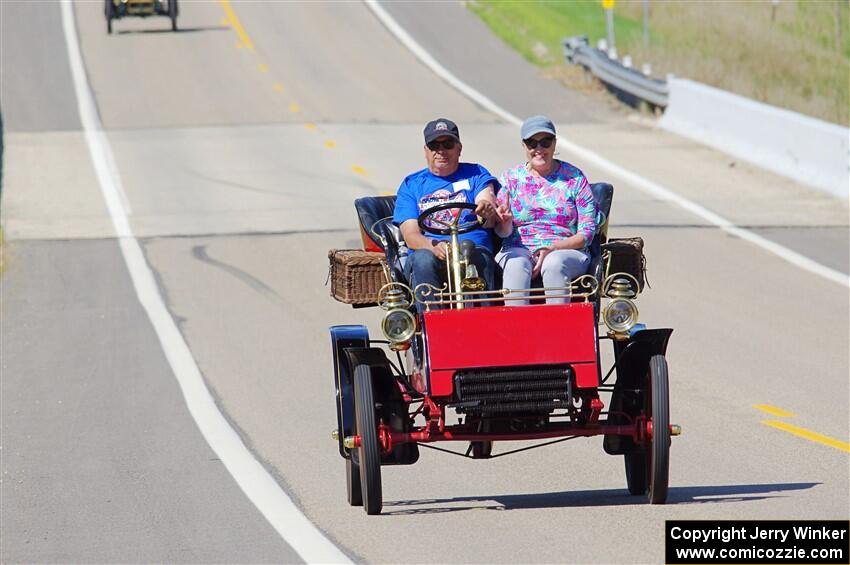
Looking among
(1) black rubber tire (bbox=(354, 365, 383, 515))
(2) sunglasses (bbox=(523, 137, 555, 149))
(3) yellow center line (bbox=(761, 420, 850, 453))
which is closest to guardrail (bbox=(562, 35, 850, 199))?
(3) yellow center line (bbox=(761, 420, 850, 453))

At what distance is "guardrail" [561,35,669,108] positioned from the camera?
33.2 meters

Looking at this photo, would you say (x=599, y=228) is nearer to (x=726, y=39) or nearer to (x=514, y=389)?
(x=514, y=389)

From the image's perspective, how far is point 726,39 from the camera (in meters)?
44.2

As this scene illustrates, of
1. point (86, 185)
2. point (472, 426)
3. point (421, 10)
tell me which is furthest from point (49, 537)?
point (421, 10)

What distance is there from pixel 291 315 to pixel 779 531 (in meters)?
9.34

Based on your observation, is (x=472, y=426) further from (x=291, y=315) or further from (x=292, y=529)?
(x=291, y=315)

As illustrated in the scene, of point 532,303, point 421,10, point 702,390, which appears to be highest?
point 421,10

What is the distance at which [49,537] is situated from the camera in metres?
9.34

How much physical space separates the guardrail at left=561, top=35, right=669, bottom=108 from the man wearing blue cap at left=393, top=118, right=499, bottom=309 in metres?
23.5

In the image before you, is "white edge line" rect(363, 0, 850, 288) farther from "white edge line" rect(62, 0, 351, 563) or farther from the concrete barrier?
"white edge line" rect(62, 0, 351, 563)

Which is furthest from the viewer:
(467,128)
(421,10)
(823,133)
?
(421,10)

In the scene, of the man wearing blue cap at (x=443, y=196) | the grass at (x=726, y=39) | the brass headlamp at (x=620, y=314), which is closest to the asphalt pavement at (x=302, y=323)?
the brass headlamp at (x=620, y=314)

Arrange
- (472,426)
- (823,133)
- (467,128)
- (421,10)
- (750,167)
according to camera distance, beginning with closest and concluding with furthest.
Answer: (472,426)
(823,133)
(750,167)
(467,128)
(421,10)

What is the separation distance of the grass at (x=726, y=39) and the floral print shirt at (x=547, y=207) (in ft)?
82.3
